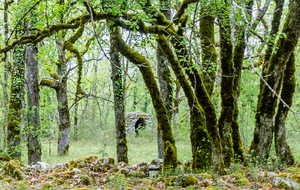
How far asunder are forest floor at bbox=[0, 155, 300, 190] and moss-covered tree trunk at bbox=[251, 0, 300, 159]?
2.03 ft

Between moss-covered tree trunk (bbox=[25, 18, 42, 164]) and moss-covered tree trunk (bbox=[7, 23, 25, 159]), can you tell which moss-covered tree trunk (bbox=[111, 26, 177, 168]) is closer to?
moss-covered tree trunk (bbox=[25, 18, 42, 164])

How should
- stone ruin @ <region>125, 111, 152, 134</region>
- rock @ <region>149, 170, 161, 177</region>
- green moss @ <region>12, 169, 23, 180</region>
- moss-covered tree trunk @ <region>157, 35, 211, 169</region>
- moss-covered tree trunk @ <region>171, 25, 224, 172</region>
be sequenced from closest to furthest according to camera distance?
moss-covered tree trunk @ <region>171, 25, 224, 172</region>
moss-covered tree trunk @ <region>157, 35, 211, 169</region>
green moss @ <region>12, 169, 23, 180</region>
rock @ <region>149, 170, 161, 177</region>
stone ruin @ <region>125, 111, 152, 134</region>

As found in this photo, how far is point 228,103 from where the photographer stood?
5277 millimetres

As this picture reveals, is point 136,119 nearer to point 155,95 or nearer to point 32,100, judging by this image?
point 32,100

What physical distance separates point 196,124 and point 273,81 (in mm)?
2384

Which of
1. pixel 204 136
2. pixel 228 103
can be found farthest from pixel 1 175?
pixel 228 103

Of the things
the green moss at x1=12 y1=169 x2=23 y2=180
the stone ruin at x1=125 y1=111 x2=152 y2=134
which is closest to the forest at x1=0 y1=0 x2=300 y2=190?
the green moss at x1=12 y1=169 x2=23 y2=180

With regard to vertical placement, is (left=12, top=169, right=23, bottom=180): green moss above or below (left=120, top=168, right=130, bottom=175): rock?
above

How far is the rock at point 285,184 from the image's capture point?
3.74 meters

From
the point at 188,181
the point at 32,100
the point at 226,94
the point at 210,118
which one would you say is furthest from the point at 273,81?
the point at 32,100

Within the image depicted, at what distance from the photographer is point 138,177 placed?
549cm

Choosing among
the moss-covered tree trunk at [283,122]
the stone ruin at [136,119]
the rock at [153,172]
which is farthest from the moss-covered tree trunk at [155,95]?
the stone ruin at [136,119]

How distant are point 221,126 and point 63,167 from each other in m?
4.46

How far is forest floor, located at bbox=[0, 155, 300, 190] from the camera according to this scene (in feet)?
13.6
